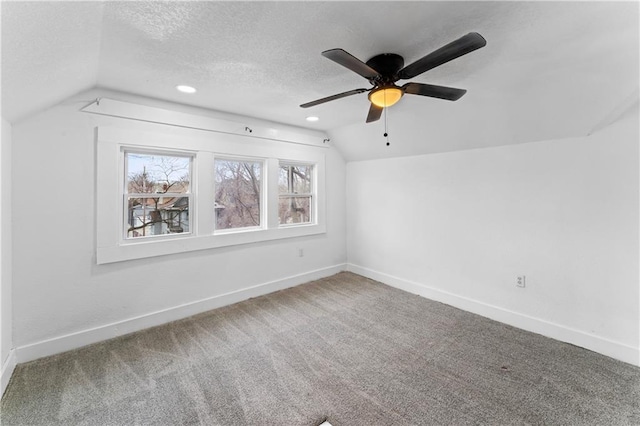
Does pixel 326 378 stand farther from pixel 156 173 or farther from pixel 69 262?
pixel 156 173

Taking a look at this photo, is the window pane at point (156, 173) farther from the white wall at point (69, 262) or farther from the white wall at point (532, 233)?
the white wall at point (532, 233)

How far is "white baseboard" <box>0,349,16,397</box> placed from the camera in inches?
76.0

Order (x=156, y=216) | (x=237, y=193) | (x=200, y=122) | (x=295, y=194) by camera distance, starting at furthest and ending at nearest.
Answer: (x=295, y=194) → (x=237, y=193) → (x=200, y=122) → (x=156, y=216)

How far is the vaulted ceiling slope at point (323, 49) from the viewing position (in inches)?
55.7

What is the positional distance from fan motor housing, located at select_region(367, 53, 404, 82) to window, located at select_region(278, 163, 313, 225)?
91.9 inches

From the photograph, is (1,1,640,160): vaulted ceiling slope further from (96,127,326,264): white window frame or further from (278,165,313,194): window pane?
(278,165,313,194): window pane

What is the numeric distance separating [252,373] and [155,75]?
99.5 inches

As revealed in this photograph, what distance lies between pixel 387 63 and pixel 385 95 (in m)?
0.21

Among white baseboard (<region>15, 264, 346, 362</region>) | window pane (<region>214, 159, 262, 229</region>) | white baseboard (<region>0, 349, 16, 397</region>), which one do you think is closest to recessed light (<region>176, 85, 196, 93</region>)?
window pane (<region>214, 159, 262, 229</region>)

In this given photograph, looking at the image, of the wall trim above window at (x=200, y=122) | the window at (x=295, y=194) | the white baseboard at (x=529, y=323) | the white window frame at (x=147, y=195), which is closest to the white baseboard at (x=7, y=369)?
the white window frame at (x=147, y=195)

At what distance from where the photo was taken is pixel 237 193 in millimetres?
3662

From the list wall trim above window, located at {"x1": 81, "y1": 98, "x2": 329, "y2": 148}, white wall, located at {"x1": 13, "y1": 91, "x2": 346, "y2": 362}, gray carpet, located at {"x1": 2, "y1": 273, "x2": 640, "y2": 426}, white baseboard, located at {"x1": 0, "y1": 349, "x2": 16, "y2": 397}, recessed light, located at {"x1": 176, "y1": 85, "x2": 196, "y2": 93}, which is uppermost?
recessed light, located at {"x1": 176, "y1": 85, "x2": 196, "y2": 93}

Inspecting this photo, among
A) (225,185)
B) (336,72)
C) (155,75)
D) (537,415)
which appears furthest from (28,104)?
(537,415)

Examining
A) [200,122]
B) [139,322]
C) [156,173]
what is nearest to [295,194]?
[200,122]
